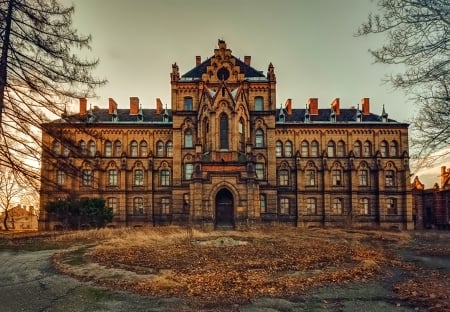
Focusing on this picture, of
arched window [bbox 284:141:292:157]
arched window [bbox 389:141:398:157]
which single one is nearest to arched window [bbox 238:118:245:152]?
arched window [bbox 284:141:292:157]

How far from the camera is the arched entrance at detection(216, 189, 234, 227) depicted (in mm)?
32781

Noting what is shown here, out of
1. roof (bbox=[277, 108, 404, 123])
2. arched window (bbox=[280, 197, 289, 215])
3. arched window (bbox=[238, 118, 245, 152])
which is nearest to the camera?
arched window (bbox=[238, 118, 245, 152])

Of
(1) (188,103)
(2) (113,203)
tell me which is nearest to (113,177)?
(2) (113,203)

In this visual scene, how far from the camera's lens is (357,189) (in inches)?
1630

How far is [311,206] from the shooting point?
4144 cm

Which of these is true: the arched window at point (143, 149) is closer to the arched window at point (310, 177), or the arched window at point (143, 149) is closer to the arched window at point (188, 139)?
the arched window at point (188, 139)

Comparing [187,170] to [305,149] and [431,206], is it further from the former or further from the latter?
[431,206]

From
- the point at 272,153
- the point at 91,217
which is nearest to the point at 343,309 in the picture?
the point at 91,217

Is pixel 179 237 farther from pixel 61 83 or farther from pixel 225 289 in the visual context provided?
pixel 61 83

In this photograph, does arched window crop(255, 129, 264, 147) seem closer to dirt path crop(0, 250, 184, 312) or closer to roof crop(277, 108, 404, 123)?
roof crop(277, 108, 404, 123)

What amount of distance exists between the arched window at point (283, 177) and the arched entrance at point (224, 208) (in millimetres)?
10458

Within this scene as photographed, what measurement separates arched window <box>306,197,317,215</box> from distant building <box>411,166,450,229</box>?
15127mm

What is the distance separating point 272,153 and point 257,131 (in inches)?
116

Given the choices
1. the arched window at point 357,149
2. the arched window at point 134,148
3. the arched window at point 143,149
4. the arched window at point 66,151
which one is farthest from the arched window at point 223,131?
the arched window at point 66,151
